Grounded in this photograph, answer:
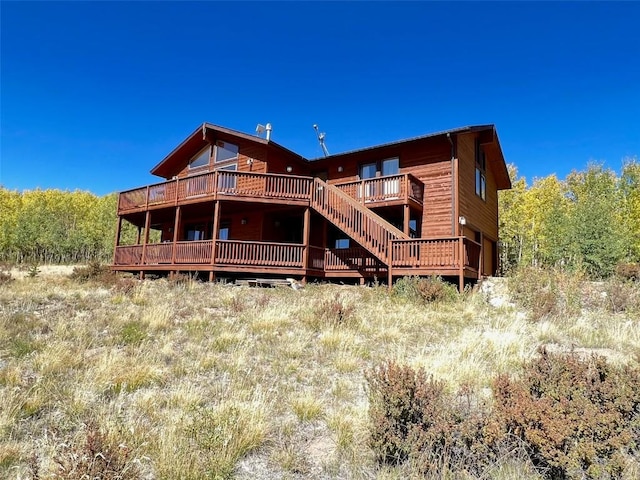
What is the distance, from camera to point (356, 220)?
1502 cm

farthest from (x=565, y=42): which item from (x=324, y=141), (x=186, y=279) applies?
(x=186, y=279)

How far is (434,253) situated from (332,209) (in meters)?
4.58

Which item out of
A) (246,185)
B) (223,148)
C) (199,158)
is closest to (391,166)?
(246,185)

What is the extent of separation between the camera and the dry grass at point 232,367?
144 inches

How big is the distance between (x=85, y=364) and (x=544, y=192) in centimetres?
3836

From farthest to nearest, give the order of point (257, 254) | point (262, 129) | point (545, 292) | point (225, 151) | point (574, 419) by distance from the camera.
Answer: point (262, 129) → point (225, 151) → point (257, 254) → point (545, 292) → point (574, 419)

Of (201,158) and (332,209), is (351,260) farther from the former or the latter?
(201,158)

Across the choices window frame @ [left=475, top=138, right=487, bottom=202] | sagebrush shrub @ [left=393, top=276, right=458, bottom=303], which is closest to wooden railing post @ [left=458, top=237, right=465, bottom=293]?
sagebrush shrub @ [left=393, top=276, right=458, bottom=303]

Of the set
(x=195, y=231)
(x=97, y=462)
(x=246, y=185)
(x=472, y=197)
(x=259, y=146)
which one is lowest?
(x=97, y=462)

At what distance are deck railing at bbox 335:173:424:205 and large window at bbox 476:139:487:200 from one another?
427 centimetres

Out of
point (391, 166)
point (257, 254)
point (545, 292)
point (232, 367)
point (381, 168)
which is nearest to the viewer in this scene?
point (232, 367)

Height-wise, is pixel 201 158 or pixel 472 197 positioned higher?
pixel 201 158

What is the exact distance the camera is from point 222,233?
2178 cm

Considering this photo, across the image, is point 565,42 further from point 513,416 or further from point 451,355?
point 513,416
